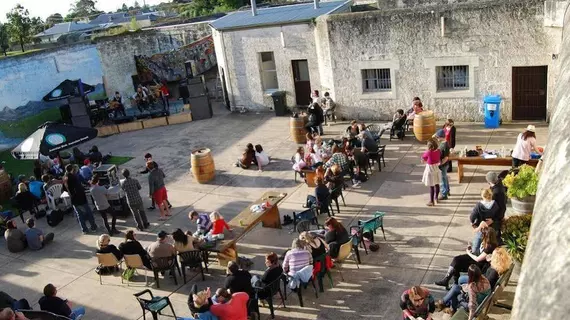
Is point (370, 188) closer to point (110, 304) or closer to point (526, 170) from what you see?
point (526, 170)

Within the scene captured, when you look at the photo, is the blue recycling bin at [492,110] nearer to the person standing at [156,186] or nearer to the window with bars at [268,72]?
the window with bars at [268,72]

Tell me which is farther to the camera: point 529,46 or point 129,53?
point 129,53

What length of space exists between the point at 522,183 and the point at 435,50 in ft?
30.3

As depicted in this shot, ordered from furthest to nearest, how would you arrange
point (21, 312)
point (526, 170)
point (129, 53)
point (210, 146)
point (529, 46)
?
point (129, 53) < point (210, 146) < point (529, 46) < point (526, 170) < point (21, 312)

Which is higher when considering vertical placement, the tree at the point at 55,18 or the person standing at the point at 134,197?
the tree at the point at 55,18

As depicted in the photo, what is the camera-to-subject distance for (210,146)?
19.6m

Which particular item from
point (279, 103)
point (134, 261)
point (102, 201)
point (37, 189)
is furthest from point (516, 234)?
point (279, 103)

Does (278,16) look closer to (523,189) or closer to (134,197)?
(134,197)

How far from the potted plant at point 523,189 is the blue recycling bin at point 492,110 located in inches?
313

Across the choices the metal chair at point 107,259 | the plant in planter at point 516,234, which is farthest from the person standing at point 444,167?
the metal chair at point 107,259

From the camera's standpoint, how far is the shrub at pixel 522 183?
917cm

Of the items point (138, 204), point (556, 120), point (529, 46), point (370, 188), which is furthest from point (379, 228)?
point (556, 120)

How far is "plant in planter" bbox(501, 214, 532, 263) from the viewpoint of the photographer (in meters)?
8.61

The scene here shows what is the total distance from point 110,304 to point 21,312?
182 centimetres
